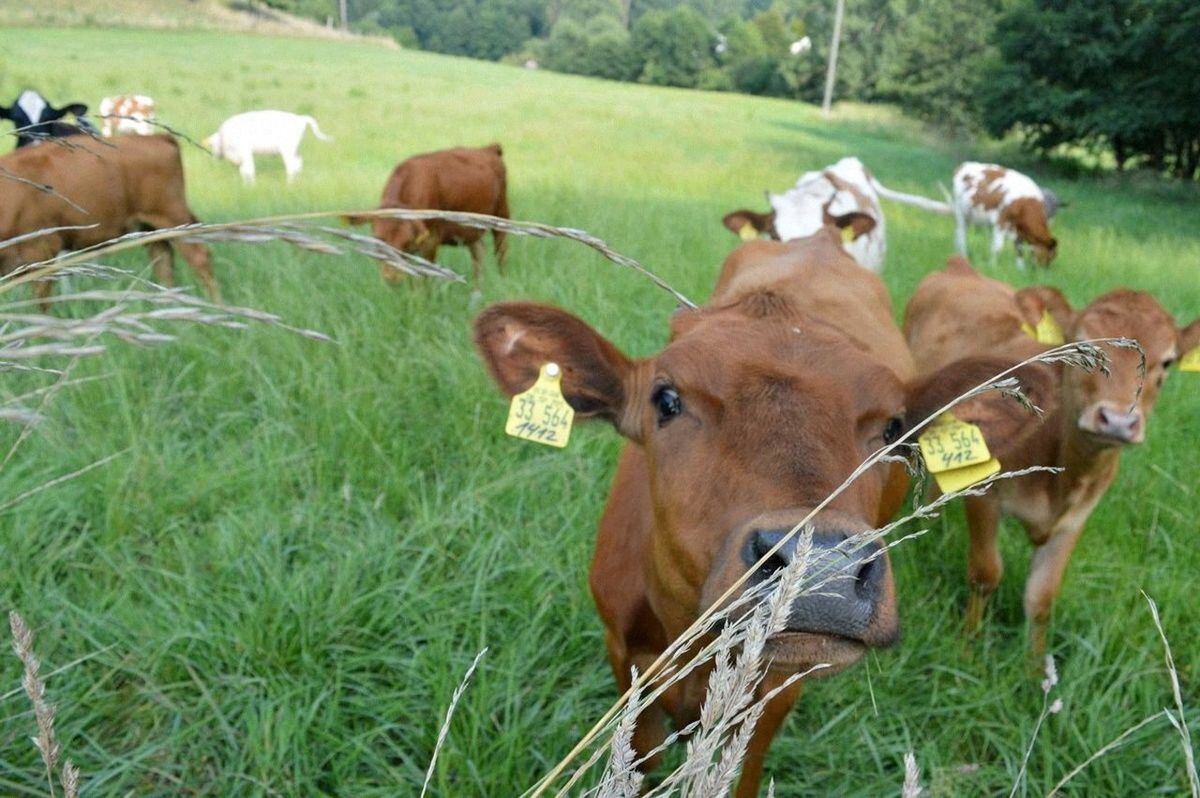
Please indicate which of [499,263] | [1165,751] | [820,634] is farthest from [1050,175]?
[820,634]

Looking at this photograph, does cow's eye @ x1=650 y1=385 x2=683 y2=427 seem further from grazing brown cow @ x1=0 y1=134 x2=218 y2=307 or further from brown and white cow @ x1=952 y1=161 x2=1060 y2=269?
brown and white cow @ x1=952 y1=161 x2=1060 y2=269

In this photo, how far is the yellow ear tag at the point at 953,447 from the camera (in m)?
2.26

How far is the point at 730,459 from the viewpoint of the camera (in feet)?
5.33

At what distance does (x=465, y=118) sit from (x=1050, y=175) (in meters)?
14.2

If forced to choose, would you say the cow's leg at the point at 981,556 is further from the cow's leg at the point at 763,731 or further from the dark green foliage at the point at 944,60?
the dark green foliage at the point at 944,60

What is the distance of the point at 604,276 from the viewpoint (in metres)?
5.67

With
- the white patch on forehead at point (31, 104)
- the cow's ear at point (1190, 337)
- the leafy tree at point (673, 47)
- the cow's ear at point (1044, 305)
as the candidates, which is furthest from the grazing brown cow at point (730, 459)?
the leafy tree at point (673, 47)

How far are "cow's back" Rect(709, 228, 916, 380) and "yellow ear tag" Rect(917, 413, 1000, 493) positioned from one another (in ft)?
1.45

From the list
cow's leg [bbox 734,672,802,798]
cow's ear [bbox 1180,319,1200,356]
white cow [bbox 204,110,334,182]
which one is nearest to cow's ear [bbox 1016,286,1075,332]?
cow's ear [bbox 1180,319,1200,356]

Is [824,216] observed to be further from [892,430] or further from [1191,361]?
[892,430]

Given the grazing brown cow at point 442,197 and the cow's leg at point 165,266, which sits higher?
the grazing brown cow at point 442,197

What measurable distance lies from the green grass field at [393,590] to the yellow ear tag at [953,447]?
1.71ft

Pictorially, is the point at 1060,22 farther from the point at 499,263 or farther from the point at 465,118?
the point at 499,263

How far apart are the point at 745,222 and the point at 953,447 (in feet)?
12.9
